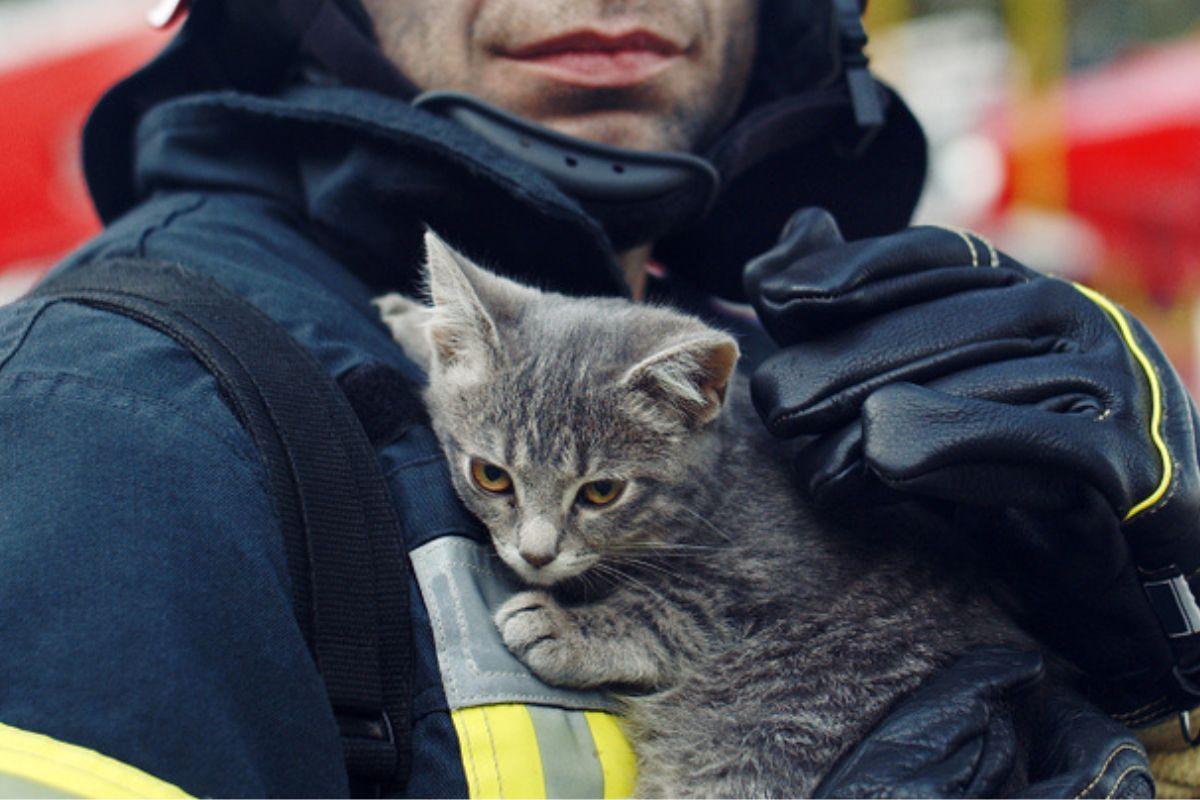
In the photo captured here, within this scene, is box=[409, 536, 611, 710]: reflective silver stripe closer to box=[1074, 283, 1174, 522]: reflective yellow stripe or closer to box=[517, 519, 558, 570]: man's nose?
box=[517, 519, 558, 570]: man's nose

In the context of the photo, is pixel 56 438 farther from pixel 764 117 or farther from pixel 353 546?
pixel 764 117

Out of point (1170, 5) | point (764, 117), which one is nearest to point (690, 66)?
point (764, 117)

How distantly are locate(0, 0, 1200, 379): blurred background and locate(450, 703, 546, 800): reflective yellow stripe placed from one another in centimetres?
717

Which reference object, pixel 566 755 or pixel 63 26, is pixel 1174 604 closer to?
pixel 566 755

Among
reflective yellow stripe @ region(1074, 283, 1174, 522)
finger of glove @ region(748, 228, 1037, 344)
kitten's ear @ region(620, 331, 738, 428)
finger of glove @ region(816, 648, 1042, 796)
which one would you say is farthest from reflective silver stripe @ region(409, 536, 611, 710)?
reflective yellow stripe @ region(1074, 283, 1174, 522)

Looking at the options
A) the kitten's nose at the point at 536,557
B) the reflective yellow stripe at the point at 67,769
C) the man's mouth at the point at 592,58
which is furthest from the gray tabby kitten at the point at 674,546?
the reflective yellow stripe at the point at 67,769

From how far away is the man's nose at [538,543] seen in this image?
200 cm

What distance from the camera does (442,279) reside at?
84.9 inches

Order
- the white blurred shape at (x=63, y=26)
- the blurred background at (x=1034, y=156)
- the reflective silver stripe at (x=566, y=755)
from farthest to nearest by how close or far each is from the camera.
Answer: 1. the white blurred shape at (x=63, y=26)
2. the blurred background at (x=1034, y=156)
3. the reflective silver stripe at (x=566, y=755)

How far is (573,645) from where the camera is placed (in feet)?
6.11

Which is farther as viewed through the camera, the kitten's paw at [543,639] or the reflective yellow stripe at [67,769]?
the kitten's paw at [543,639]

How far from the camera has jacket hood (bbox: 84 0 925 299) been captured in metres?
2.39

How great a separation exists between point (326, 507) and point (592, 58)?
4.27ft

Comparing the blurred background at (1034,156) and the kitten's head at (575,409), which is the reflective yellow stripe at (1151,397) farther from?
the blurred background at (1034,156)
